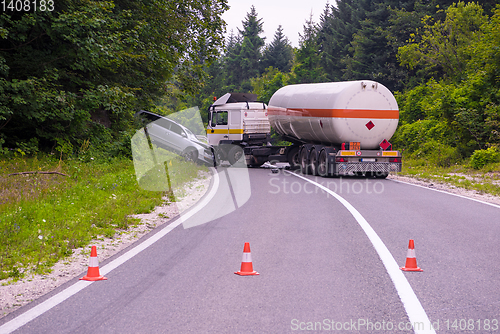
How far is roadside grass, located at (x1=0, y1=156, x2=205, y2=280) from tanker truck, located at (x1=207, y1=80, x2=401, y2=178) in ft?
20.3

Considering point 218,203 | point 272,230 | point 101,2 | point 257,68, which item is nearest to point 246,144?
point 101,2

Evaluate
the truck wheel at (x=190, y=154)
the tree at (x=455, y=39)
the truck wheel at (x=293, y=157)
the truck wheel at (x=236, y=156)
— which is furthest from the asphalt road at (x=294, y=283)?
the tree at (x=455, y=39)

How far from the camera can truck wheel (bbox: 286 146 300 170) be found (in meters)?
23.8

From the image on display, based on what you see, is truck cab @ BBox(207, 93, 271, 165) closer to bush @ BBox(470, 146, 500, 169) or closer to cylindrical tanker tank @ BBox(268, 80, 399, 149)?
cylindrical tanker tank @ BBox(268, 80, 399, 149)

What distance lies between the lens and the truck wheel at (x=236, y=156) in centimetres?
2533

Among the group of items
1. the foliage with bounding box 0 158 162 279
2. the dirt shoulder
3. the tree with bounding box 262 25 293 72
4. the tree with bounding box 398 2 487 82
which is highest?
the tree with bounding box 262 25 293 72

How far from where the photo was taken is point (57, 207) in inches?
365

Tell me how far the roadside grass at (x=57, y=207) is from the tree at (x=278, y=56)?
3749 inches

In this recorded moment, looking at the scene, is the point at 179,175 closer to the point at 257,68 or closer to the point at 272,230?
the point at 272,230

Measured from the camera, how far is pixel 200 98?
10144cm

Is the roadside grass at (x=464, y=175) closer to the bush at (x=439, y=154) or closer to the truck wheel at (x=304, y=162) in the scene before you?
the bush at (x=439, y=154)

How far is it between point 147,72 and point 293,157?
26.0ft

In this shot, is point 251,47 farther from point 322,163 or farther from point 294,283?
point 294,283

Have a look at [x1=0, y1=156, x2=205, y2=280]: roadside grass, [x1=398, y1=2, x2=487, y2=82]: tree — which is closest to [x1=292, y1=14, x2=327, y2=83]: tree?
[x1=398, y1=2, x2=487, y2=82]: tree
